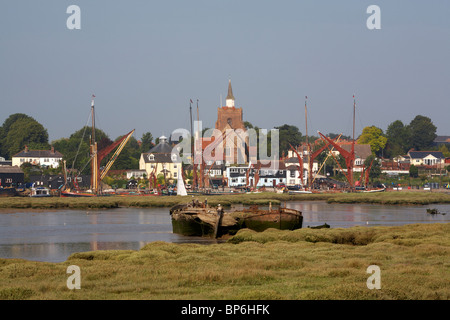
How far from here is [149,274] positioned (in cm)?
2434

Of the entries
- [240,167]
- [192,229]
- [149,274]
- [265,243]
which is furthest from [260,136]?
[149,274]

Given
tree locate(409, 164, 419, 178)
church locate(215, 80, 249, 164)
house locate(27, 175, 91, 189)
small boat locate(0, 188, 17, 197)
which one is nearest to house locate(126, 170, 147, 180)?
church locate(215, 80, 249, 164)

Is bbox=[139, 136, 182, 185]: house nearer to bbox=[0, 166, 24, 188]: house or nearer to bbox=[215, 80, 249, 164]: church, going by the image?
bbox=[215, 80, 249, 164]: church

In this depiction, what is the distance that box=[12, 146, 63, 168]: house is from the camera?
586 ft

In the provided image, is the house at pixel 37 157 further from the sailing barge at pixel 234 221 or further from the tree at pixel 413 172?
the sailing barge at pixel 234 221

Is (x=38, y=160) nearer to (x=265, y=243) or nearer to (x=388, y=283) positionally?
(x=265, y=243)

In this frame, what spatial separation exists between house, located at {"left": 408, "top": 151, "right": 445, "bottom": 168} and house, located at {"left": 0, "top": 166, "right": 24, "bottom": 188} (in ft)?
349

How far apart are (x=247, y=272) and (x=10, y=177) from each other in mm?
123354

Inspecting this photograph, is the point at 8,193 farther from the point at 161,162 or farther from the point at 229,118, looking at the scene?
the point at 229,118

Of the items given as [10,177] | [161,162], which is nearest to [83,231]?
[10,177]

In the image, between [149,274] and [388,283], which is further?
[149,274]

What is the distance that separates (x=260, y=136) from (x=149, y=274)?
562 feet

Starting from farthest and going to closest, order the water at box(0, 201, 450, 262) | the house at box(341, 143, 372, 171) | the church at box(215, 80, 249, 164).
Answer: the house at box(341, 143, 372, 171)
the church at box(215, 80, 249, 164)
the water at box(0, 201, 450, 262)

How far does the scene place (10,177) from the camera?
5497 inches
